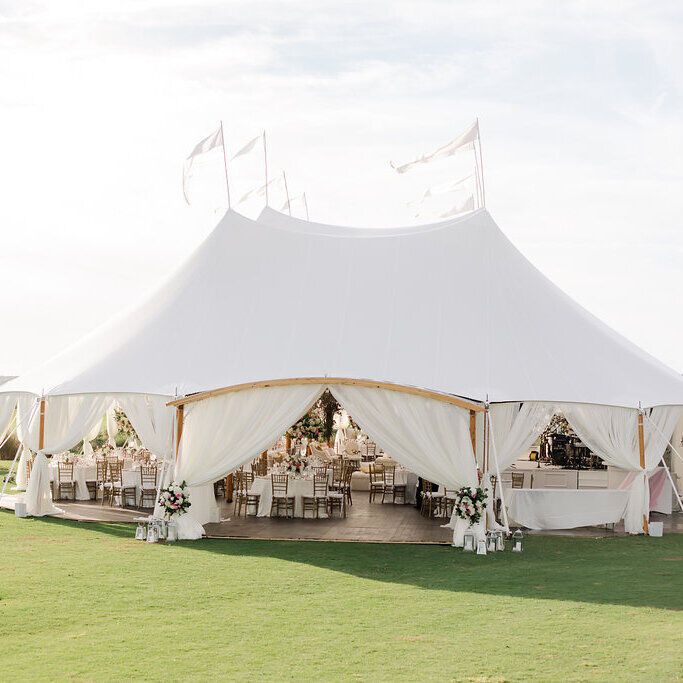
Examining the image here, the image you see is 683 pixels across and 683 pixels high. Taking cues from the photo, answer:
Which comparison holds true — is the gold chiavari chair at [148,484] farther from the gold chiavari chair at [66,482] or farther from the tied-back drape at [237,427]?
the tied-back drape at [237,427]

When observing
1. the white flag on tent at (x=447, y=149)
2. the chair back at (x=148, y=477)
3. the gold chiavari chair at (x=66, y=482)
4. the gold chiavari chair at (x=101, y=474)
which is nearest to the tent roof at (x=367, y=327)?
the white flag on tent at (x=447, y=149)

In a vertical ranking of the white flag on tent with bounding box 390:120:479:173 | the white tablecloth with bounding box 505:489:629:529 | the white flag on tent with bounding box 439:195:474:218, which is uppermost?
the white flag on tent with bounding box 390:120:479:173

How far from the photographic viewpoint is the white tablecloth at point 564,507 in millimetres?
15133

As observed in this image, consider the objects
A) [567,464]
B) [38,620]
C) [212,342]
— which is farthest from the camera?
[567,464]

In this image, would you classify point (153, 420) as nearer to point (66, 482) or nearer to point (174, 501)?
point (66, 482)

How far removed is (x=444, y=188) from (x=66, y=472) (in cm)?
906

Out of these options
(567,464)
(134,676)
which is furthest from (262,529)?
(567,464)

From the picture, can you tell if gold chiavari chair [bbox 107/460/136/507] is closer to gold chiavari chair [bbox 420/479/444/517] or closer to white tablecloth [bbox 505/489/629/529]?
gold chiavari chair [bbox 420/479/444/517]

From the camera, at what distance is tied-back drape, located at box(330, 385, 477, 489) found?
1328 centimetres

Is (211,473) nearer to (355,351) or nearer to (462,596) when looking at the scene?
(355,351)

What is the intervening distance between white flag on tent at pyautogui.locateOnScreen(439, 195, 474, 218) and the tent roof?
2430 mm

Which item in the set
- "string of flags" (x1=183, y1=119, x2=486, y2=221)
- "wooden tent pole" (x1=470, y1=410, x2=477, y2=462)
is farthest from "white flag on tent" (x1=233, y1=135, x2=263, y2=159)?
"wooden tent pole" (x1=470, y1=410, x2=477, y2=462)

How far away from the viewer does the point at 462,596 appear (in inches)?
381

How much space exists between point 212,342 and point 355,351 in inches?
91.4
